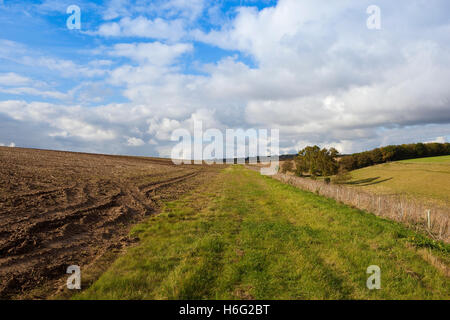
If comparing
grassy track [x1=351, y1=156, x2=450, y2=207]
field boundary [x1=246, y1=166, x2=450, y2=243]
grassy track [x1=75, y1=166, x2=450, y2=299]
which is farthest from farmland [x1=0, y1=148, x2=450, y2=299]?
grassy track [x1=351, y1=156, x2=450, y2=207]

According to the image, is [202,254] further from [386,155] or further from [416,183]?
[386,155]

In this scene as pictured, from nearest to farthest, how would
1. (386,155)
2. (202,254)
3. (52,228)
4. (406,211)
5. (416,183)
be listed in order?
(202,254) → (52,228) → (406,211) → (416,183) → (386,155)

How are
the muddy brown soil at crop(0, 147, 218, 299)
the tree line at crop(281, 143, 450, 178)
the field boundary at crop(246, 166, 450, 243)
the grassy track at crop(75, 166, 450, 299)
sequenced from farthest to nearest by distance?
1. the tree line at crop(281, 143, 450, 178)
2. the field boundary at crop(246, 166, 450, 243)
3. the muddy brown soil at crop(0, 147, 218, 299)
4. the grassy track at crop(75, 166, 450, 299)

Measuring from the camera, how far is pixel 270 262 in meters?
6.66

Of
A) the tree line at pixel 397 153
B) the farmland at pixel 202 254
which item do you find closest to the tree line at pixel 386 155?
the tree line at pixel 397 153

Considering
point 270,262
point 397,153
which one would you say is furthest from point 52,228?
point 397,153

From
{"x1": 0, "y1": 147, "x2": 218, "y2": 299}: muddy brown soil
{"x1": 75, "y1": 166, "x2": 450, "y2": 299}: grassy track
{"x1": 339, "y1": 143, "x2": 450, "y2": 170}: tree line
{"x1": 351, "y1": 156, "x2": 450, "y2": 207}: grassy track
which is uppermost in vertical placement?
{"x1": 339, "y1": 143, "x2": 450, "y2": 170}: tree line

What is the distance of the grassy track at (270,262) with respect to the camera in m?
5.14

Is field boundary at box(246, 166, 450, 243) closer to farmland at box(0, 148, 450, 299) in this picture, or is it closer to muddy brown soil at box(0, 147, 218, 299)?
farmland at box(0, 148, 450, 299)

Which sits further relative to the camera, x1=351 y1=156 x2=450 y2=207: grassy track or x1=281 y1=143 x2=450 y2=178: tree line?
x1=281 y1=143 x2=450 y2=178: tree line

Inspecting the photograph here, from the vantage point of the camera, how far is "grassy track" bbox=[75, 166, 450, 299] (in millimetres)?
5137

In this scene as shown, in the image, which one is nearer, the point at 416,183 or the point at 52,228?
the point at 52,228
